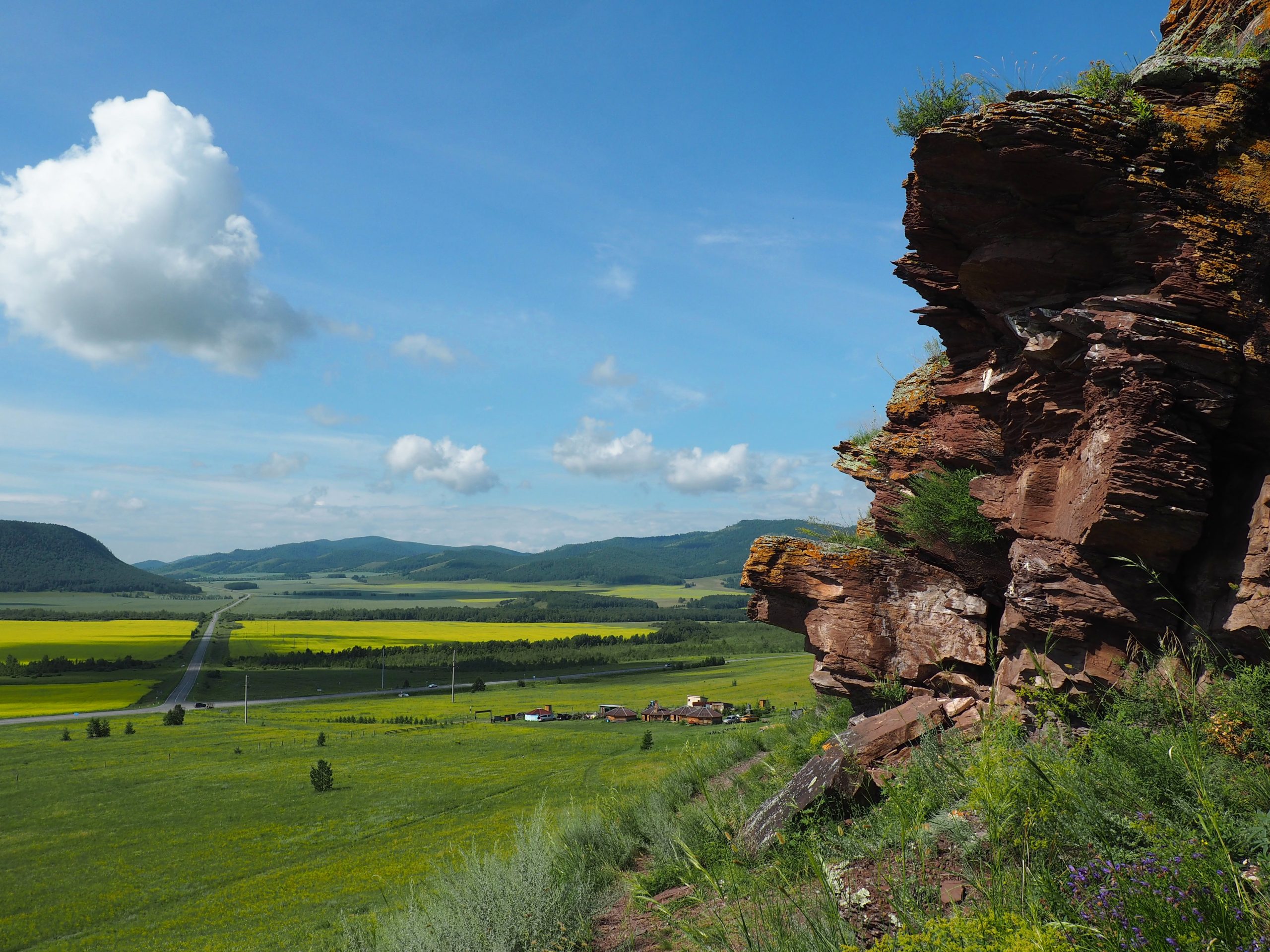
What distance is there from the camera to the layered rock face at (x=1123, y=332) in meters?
7.89

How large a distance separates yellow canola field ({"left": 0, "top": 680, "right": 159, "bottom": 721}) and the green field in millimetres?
12453

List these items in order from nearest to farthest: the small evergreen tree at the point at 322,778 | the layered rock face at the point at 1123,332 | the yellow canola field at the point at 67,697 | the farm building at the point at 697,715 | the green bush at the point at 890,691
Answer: the layered rock face at the point at 1123,332
the green bush at the point at 890,691
the small evergreen tree at the point at 322,778
the farm building at the point at 697,715
the yellow canola field at the point at 67,697

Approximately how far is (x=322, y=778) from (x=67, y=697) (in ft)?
222

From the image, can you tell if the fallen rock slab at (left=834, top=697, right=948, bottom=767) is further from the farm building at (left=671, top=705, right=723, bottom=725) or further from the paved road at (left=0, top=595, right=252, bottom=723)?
the paved road at (left=0, top=595, right=252, bottom=723)

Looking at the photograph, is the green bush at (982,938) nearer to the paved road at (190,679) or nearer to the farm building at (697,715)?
the farm building at (697,715)

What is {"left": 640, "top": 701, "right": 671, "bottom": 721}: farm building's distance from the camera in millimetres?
70938

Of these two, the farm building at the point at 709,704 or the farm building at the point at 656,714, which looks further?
the farm building at the point at 656,714

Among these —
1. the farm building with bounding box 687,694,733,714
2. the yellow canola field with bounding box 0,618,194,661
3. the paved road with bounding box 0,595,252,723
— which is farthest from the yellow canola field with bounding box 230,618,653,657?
the farm building with bounding box 687,694,733,714

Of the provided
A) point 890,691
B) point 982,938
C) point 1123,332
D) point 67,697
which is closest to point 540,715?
point 67,697

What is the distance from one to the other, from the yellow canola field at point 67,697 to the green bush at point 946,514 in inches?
3896

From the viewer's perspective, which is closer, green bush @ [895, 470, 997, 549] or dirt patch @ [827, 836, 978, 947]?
dirt patch @ [827, 836, 978, 947]

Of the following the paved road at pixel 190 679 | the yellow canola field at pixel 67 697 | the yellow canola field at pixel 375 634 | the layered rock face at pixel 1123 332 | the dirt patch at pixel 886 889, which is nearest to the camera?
the dirt patch at pixel 886 889

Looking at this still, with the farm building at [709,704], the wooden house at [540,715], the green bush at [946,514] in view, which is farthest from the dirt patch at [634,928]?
the wooden house at [540,715]

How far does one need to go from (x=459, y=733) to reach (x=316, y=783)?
2280 centimetres
